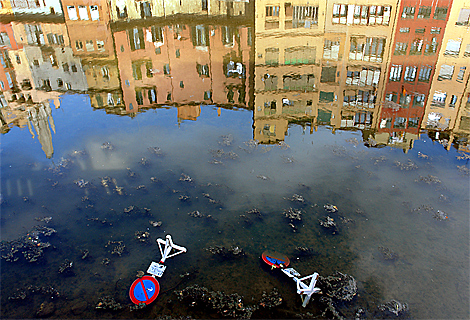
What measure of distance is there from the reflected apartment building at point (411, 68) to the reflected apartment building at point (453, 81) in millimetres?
477

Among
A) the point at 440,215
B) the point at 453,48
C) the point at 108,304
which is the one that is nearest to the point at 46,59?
the point at 108,304

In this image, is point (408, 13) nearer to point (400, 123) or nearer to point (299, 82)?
point (299, 82)

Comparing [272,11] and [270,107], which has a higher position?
[272,11]

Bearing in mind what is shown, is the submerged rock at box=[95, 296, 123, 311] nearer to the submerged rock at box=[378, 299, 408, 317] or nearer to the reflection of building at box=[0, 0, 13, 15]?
the submerged rock at box=[378, 299, 408, 317]

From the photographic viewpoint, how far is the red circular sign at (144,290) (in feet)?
32.8

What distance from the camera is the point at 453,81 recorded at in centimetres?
2408

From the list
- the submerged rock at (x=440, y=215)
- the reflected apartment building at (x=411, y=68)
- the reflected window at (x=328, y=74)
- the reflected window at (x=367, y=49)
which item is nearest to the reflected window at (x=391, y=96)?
the reflected apartment building at (x=411, y=68)

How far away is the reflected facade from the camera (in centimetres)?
2134

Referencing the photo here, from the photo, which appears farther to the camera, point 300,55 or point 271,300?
point 300,55

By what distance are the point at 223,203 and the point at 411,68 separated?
22.1 metres

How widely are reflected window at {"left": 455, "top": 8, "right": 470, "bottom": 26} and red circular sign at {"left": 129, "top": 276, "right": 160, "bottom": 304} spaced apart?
36346mm

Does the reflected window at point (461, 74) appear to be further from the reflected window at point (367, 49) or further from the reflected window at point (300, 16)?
the reflected window at point (300, 16)

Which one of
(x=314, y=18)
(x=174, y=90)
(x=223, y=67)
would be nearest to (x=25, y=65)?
(x=174, y=90)

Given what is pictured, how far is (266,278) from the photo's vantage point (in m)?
10.7
